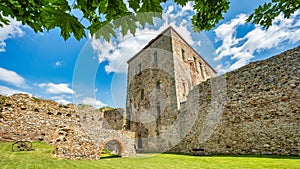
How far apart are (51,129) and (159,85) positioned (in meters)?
10.7

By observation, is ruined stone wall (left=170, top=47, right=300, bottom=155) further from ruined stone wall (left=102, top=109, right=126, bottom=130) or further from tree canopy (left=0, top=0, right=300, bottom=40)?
ruined stone wall (left=102, top=109, right=126, bottom=130)

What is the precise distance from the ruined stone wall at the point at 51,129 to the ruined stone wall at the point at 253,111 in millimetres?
5874

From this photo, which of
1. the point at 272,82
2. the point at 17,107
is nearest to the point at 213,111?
the point at 272,82

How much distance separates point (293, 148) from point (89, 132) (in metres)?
10.5

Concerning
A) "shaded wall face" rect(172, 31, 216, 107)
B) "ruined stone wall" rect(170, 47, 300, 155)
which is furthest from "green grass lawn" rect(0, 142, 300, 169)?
"shaded wall face" rect(172, 31, 216, 107)

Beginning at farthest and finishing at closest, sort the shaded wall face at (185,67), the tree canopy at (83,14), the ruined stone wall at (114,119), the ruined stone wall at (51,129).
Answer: the ruined stone wall at (114,119) < the shaded wall face at (185,67) < the ruined stone wall at (51,129) < the tree canopy at (83,14)

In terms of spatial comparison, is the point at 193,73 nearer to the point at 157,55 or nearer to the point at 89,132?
the point at 157,55

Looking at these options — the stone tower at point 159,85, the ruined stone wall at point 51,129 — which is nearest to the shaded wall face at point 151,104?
the stone tower at point 159,85

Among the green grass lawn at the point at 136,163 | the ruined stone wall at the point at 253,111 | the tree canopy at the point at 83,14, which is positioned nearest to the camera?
the tree canopy at the point at 83,14

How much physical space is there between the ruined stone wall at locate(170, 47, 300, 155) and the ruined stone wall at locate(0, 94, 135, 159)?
231 inches

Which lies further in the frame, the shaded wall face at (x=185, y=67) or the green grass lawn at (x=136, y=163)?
the shaded wall face at (x=185, y=67)

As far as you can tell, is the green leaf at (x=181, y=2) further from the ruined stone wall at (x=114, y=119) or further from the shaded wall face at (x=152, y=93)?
the ruined stone wall at (x=114, y=119)

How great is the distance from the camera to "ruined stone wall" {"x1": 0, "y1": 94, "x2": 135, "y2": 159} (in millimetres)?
8867

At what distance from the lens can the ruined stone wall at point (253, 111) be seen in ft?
26.4
